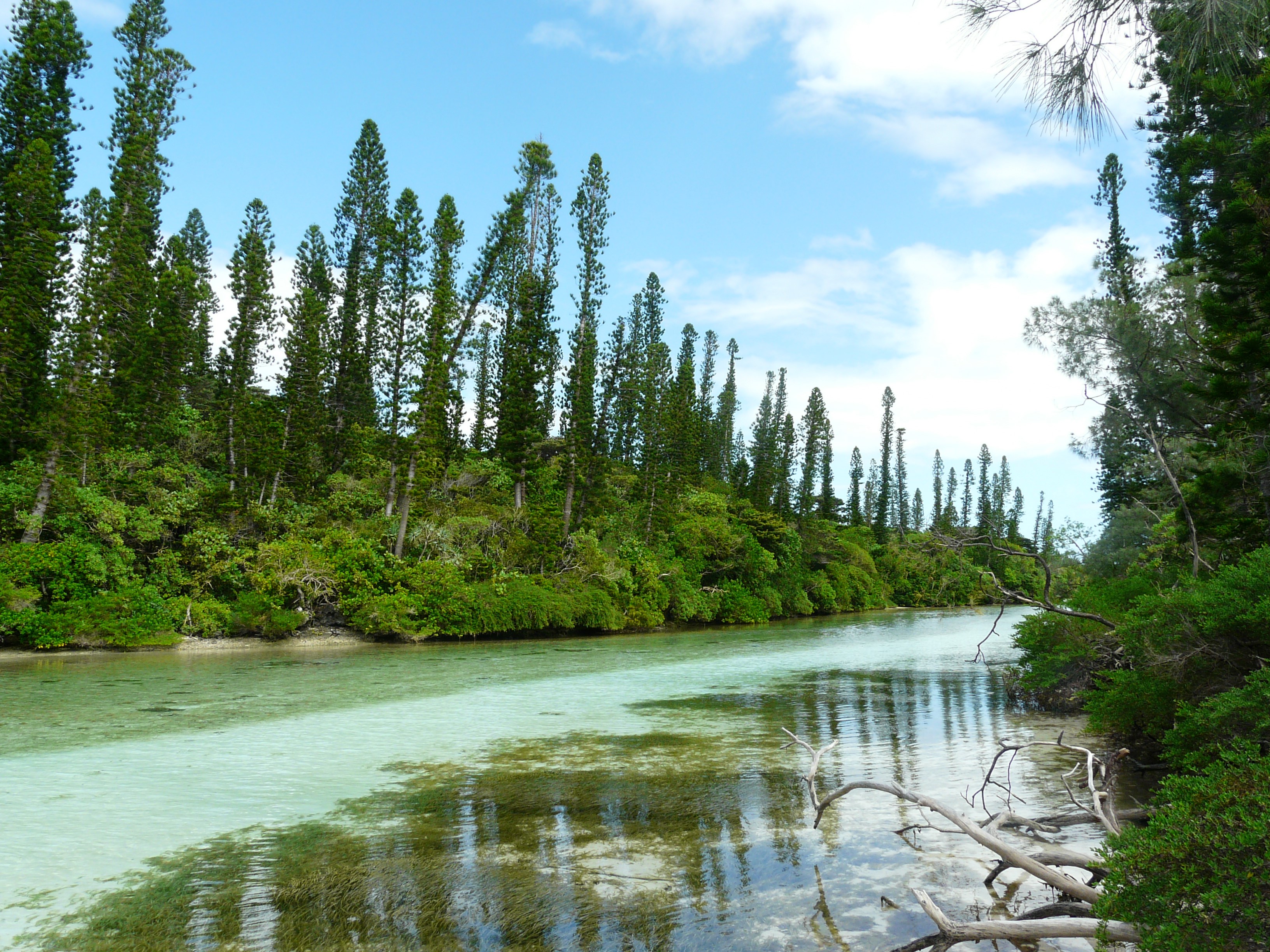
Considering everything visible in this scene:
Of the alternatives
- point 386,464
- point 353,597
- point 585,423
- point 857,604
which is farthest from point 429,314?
point 857,604

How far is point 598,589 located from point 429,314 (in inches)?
434

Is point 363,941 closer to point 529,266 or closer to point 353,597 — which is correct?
point 353,597

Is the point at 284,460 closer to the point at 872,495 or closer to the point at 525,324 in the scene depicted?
the point at 525,324

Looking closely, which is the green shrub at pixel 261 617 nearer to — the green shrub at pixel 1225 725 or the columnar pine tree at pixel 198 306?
the columnar pine tree at pixel 198 306

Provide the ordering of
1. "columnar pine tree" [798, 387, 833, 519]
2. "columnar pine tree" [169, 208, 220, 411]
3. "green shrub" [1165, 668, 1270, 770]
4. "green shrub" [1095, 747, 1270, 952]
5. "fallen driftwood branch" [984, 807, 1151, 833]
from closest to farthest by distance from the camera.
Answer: "green shrub" [1095, 747, 1270, 952] < "fallen driftwood branch" [984, 807, 1151, 833] < "green shrub" [1165, 668, 1270, 770] < "columnar pine tree" [169, 208, 220, 411] < "columnar pine tree" [798, 387, 833, 519]

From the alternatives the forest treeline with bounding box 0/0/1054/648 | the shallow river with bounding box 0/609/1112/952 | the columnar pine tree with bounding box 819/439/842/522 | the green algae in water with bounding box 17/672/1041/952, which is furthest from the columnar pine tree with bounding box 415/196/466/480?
the columnar pine tree with bounding box 819/439/842/522

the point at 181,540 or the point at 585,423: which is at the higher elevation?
the point at 585,423

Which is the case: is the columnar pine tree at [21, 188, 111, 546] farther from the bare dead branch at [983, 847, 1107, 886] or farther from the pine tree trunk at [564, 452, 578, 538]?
the bare dead branch at [983, 847, 1107, 886]

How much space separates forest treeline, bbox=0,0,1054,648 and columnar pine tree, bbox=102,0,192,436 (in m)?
0.09

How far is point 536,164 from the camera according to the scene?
35219 millimetres

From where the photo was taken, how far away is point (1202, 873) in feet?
8.50

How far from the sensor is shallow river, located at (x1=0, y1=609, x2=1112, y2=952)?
3914 millimetres

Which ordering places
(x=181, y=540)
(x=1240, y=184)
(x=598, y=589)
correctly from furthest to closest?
(x=598, y=589)
(x=181, y=540)
(x=1240, y=184)

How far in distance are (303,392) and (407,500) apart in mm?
5415
